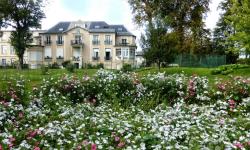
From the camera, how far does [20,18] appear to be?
177 feet

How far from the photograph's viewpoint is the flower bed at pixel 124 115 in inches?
285

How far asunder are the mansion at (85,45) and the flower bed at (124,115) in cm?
6174

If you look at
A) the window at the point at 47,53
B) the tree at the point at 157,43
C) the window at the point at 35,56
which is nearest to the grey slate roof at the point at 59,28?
the window at the point at 47,53

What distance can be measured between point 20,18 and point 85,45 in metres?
25.2

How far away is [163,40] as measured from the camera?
87.5 ft

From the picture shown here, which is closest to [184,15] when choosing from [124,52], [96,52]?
[124,52]

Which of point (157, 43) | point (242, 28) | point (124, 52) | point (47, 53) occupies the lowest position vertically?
point (47, 53)

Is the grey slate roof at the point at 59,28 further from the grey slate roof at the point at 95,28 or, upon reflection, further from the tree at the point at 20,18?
the tree at the point at 20,18

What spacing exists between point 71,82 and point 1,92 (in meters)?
2.63

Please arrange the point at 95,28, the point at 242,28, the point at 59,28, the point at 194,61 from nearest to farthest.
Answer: the point at 242,28 → the point at 194,61 → the point at 95,28 → the point at 59,28

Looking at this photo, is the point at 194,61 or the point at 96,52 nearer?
the point at 194,61

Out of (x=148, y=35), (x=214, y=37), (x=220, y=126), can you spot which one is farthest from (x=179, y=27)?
(x=220, y=126)

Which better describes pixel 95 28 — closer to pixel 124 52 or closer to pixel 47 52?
pixel 124 52

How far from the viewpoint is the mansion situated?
77312mm
